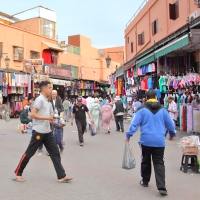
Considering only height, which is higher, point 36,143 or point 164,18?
point 164,18

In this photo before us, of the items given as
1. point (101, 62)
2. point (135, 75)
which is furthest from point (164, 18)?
point (101, 62)

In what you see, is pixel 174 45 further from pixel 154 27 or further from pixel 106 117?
pixel 154 27

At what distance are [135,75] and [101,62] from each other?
79.4 ft

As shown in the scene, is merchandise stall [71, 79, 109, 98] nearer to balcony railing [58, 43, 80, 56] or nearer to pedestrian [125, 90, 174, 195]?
balcony railing [58, 43, 80, 56]

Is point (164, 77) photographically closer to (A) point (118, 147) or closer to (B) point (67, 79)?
(A) point (118, 147)

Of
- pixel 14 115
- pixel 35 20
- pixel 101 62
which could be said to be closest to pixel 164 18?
pixel 14 115

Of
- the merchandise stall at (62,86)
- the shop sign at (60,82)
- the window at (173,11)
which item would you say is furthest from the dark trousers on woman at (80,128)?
the merchandise stall at (62,86)

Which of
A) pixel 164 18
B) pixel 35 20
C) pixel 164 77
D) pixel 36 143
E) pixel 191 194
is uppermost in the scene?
pixel 35 20

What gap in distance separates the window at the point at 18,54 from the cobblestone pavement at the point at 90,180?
19.2m

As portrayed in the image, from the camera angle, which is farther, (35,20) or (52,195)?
(35,20)

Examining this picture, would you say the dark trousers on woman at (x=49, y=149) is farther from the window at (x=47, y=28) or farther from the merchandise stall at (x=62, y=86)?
the window at (x=47, y=28)

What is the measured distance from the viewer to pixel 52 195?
5258mm

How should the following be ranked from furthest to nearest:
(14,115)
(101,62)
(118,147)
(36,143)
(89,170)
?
(101,62), (14,115), (118,147), (89,170), (36,143)

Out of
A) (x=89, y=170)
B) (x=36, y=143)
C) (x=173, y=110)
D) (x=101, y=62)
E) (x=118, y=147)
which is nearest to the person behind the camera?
(x=36, y=143)
